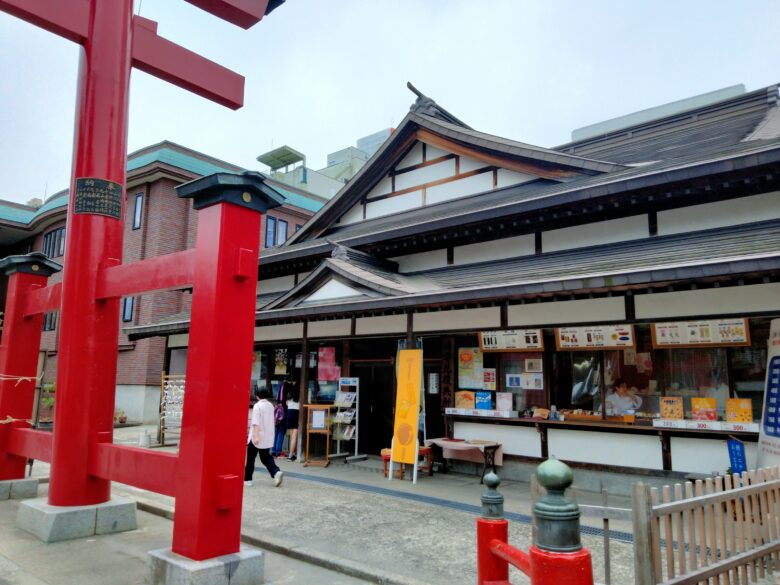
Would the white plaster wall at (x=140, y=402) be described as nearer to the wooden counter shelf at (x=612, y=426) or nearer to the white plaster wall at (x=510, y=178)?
the wooden counter shelf at (x=612, y=426)

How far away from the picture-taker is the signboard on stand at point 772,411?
6.36 m

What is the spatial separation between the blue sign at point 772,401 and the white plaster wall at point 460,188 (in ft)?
21.8

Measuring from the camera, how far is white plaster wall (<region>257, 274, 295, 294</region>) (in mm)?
15031

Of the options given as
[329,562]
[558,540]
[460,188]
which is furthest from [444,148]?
[558,540]

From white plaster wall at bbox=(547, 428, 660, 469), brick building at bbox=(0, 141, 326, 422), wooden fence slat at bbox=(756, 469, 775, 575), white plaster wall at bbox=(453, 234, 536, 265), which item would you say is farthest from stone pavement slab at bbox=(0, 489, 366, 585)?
brick building at bbox=(0, 141, 326, 422)

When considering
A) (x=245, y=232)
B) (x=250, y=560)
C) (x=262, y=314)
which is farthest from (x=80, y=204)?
(x=262, y=314)

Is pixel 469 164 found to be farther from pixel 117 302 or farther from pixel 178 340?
pixel 178 340

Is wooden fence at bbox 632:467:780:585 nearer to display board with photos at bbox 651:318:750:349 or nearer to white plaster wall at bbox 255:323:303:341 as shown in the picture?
display board with photos at bbox 651:318:750:349

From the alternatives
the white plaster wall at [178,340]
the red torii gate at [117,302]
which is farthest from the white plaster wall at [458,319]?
the white plaster wall at [178,340]

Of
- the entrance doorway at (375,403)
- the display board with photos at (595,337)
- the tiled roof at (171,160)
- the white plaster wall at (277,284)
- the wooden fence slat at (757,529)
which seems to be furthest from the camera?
the tiled roof at (171,160)

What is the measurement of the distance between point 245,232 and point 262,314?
713 centimetres

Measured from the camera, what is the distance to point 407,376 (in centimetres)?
954

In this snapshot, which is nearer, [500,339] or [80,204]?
[80,204]

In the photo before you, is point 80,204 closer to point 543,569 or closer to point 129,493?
point 129,493
